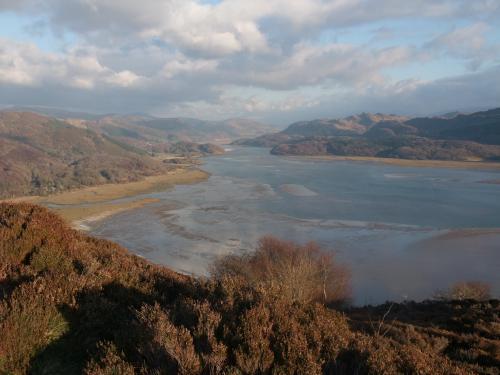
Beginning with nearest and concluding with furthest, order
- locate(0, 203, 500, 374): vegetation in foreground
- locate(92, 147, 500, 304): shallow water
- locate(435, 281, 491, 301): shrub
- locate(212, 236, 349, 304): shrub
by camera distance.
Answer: locate(0, 203, 500, 374): vegetation in foreground, locate(212, 236, 349, 304): shrub, locate(435, 281, 491, 301): shrub, locate(92, 147, 500, 304): shallow water

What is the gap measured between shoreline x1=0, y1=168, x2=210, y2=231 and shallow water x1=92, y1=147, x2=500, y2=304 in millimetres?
2664

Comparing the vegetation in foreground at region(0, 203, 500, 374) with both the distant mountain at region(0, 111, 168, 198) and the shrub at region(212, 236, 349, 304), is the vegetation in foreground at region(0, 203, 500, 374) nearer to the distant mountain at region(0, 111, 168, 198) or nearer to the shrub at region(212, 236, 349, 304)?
the shrub at region(212, 236, 349, 304)

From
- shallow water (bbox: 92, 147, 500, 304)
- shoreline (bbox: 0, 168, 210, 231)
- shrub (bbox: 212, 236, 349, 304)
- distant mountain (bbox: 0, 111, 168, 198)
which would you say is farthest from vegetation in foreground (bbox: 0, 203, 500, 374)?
distant mountain (bbox: 0, 111, 168, 198)

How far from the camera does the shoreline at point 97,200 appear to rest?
42.0 m

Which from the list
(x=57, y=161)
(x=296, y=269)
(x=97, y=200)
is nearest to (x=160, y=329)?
(x=296, y=269)

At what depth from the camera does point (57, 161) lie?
330ft

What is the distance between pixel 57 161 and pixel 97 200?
179ft

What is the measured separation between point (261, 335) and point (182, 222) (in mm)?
34545

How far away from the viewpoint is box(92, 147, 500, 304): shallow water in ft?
80.1

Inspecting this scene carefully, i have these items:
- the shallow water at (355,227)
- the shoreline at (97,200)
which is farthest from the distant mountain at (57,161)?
the shallow water at (355,227)

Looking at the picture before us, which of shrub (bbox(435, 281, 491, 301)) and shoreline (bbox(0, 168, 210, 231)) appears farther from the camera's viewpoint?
shoreline (bbox(0, 168, 210, 231))

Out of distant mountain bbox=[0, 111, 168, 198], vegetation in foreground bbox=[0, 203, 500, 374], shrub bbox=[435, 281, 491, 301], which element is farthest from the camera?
distant mountain bbox=[0, 111, 168, 198]

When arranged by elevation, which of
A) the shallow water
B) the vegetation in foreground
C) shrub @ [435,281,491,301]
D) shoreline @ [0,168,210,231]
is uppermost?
the vegetation in foreground

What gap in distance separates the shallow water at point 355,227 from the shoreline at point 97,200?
266 cm
